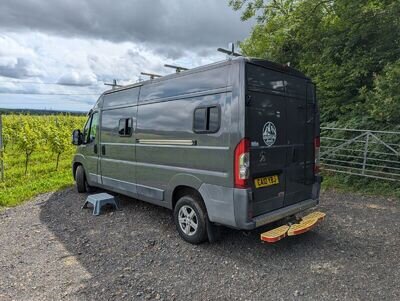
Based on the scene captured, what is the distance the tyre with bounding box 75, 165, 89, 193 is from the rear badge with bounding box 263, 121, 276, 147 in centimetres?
483

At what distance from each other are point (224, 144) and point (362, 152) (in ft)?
19.9

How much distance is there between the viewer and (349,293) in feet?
9.98

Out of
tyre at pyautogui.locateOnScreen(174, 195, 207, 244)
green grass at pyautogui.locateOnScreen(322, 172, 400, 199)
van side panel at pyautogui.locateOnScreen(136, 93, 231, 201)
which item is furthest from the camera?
green grass at pyautogui.locateOnScreen(322, 172, 400, 199)

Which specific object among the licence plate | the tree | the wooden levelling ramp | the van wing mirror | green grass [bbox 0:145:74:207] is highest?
the tree

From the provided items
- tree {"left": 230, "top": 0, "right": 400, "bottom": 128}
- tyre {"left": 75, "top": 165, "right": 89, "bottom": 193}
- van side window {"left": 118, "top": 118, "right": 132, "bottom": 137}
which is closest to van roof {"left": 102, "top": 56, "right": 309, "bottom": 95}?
van side window {"left": 118, "top": 118, "right": 132, "bottom": 137}

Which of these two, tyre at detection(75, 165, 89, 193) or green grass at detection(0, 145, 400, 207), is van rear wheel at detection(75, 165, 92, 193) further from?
green grass at detection(0, 145, 400, 207)

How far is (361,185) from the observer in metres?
7.59

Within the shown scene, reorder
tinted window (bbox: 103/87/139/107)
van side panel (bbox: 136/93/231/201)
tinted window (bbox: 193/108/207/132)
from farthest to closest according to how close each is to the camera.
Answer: tinted window (bbox: 103/87/139/107), tinted window (bbox: 193/108/207/132), van side panel (bbox: 136/93/231/201)

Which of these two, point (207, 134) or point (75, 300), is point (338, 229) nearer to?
point (207, 134)

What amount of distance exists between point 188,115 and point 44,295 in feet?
8.69

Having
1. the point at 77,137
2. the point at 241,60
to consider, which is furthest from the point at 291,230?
the point at 77,137

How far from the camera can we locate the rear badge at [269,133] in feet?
12.3

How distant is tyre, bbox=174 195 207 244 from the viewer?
13.3 feet

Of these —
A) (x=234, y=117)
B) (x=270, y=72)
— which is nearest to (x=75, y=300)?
(x=234, y=117)
